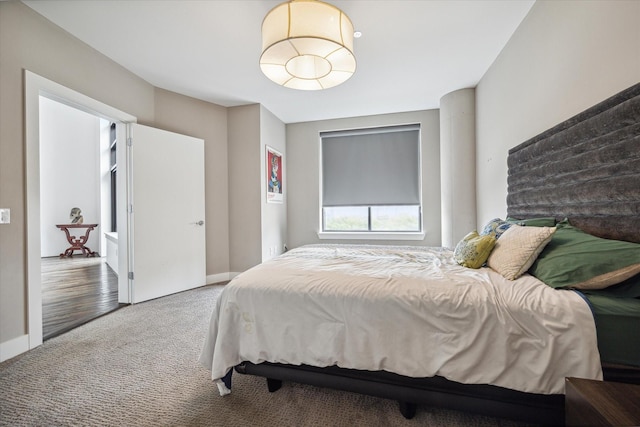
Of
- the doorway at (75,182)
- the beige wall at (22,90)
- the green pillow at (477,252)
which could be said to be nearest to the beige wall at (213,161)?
the beige wall at (22,90)

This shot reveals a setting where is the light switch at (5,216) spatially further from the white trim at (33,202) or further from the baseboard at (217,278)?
the baseboard at (217,278)

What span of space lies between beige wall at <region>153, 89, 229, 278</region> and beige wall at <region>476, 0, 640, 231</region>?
365 centimetres

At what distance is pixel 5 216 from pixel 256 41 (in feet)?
8.19

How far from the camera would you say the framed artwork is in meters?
4.16

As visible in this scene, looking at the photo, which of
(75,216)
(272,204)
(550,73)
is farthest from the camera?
(75,216)

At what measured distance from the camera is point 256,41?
2447 mm

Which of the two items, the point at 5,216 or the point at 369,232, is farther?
the point at 369,232

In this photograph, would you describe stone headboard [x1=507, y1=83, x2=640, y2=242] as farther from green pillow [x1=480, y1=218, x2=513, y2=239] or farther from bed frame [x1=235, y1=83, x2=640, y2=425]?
green pillow [x1=480, y1=218, x2=513, y2=239]

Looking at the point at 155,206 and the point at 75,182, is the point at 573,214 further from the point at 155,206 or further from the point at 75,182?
the point at 75,182

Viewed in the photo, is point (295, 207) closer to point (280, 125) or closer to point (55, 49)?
point (280, 125)

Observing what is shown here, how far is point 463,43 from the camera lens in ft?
8.14

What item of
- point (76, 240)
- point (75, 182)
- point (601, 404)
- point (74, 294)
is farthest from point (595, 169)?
point (75, 182)

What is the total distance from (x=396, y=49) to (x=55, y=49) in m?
3.17

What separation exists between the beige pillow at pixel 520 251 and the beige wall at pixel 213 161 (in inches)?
141
